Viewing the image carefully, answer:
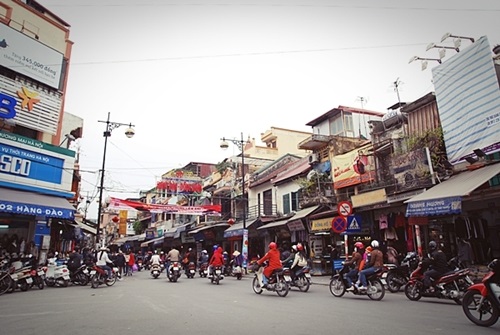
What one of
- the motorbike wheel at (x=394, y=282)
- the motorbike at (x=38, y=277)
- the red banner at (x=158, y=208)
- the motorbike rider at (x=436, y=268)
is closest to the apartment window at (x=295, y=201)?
the red banner at (x=158, y=208)

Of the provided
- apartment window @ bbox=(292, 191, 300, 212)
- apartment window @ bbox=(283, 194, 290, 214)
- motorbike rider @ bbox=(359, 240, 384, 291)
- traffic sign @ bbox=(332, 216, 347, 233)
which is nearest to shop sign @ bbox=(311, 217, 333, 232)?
traffic sign @ bbox=(332, 216, 347, 233)

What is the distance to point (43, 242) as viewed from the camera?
18141mm

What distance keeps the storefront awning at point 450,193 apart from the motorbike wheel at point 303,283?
4459mm

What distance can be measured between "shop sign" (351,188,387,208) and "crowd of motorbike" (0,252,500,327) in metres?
3.83

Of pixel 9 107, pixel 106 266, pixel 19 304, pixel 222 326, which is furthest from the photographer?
pixel 9 107

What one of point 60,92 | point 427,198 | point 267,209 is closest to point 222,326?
Result: point 427,198

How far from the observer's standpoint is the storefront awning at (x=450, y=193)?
10773 mm

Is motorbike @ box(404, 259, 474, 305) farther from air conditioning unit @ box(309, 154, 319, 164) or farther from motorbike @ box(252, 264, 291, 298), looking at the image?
air conditioning unit @ box(309, 154, 319, 164)

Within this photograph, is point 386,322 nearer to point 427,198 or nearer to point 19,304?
point 427,198

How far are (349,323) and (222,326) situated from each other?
2.31 metres

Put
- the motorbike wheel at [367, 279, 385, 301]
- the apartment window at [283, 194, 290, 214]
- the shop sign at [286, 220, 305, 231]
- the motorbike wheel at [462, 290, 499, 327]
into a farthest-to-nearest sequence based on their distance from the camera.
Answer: the apartment window at [283, 194, 290, 214] < the shop sign at [286, 220, 305, 231] < the motorbike wheel at [367, 279, 385, 301] < the motorbike wheel at [462, 290, 499, 327]

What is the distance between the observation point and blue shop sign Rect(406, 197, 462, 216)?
11.2 meters

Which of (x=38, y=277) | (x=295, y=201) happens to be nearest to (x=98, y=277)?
(x=38, y=277)

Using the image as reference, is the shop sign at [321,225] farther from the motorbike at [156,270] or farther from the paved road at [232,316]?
the motorbike at [156,270]
